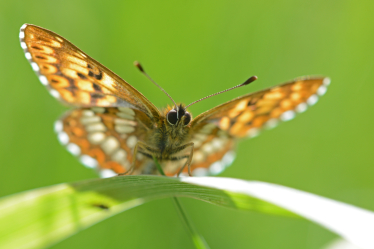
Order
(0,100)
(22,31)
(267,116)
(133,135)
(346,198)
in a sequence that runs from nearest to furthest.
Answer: (22,31) < (133,135) < (267,116) < (0,100) < (346,198)

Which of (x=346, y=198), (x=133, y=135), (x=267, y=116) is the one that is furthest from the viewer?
(x=346, y=198)

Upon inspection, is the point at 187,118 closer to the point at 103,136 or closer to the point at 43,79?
the point at 103,136

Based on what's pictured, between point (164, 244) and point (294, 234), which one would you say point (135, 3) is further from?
point (294, 234)

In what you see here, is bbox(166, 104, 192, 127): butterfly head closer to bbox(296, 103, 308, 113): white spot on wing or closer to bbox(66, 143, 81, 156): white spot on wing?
bbox(66, 143, 81, 156): white spot on wing

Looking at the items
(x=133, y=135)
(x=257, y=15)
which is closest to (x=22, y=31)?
(x=133, y=135)

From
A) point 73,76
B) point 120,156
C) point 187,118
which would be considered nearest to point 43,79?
point 73,76

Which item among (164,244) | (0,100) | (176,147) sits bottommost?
(164,244)

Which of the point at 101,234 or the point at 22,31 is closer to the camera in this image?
the point at 22,31

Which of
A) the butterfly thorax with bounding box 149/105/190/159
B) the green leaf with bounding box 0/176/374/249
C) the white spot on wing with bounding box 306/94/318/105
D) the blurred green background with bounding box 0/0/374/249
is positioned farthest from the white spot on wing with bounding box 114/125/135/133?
the white spot on wing with bounding box 306/94/318/105
